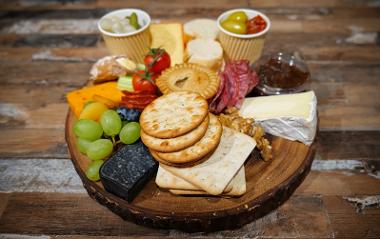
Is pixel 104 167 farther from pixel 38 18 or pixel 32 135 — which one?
pixel 38 18

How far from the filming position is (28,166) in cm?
234

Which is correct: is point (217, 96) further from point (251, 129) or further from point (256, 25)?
point (256, 25)

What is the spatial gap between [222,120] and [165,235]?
736 mm

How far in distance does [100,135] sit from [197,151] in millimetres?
628

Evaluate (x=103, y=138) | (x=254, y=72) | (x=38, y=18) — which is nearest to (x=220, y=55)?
(x=254, y=72)

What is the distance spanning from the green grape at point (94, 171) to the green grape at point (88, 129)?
6.5 inches

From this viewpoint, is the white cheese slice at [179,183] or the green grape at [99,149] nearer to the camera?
the white cheese slice at [179,183]

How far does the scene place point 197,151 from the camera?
1.76 meters

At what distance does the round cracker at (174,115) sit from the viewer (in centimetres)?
177

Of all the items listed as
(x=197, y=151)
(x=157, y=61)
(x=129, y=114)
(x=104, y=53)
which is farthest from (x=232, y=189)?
(x=104, y=53)

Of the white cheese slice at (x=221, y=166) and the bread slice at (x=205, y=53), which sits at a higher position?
the bread slice at (x=205, y=53)

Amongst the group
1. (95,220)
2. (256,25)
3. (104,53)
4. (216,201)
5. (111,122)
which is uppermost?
(256,25)

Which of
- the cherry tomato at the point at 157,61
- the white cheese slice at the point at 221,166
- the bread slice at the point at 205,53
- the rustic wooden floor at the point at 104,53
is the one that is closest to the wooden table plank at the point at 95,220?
the rustic wooden floor at the point at 104,53

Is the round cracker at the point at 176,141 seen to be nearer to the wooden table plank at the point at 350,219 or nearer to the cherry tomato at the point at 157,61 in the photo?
the cherry tomato at the point at 157,61
